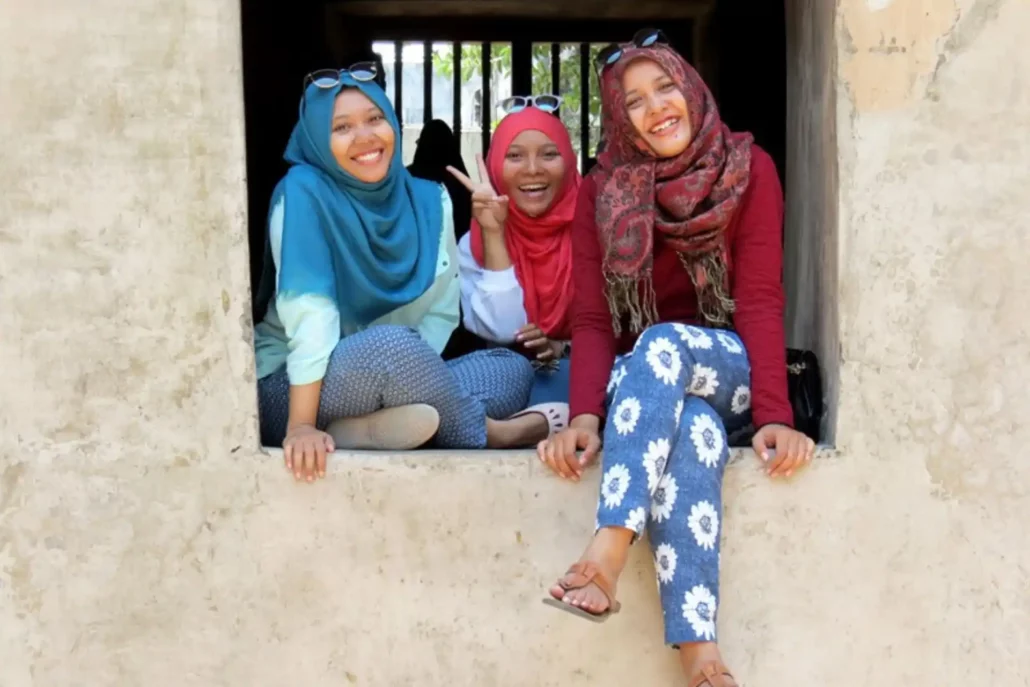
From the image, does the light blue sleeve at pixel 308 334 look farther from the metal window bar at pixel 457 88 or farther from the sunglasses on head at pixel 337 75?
the metal window bar at pixel 457 88

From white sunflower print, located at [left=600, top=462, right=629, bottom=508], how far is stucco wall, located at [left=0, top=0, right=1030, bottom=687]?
0.24 metres

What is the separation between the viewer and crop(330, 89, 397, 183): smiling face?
316cm

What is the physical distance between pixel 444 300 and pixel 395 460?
627mm

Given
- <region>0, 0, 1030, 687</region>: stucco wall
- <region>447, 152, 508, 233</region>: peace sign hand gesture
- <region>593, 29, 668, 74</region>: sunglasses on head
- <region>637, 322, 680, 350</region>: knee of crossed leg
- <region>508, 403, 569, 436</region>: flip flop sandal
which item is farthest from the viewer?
<region>447, 152, 508, 233</region>: peace sign hand gesture

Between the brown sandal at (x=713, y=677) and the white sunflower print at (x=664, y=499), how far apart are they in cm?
33

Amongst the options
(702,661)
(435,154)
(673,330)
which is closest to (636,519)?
(702,661)

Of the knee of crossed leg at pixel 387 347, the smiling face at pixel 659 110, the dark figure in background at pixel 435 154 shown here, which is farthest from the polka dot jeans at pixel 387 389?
the dark figure in background at pixel 435 154

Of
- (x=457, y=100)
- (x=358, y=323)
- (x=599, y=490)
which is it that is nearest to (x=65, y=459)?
(x=358, y=323)

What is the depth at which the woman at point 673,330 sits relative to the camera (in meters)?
2.67

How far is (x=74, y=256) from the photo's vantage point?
9.46ft

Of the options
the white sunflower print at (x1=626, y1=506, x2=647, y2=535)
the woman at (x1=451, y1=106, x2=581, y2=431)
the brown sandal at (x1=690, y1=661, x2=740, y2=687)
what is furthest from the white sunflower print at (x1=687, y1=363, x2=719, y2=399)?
the woman at (x1=451, y1=106, x2=581, y2=431)

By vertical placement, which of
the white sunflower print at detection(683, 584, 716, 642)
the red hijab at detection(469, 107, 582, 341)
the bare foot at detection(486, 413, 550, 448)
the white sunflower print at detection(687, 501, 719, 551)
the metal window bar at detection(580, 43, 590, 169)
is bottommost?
the white sunflower print at detection(683, 584, 716, 642)

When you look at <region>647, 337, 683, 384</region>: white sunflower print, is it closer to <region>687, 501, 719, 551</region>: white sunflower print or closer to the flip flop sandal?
<region>687, 501, 719, 551</region>: white sunflower print

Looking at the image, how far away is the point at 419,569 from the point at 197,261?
890 millimetres
